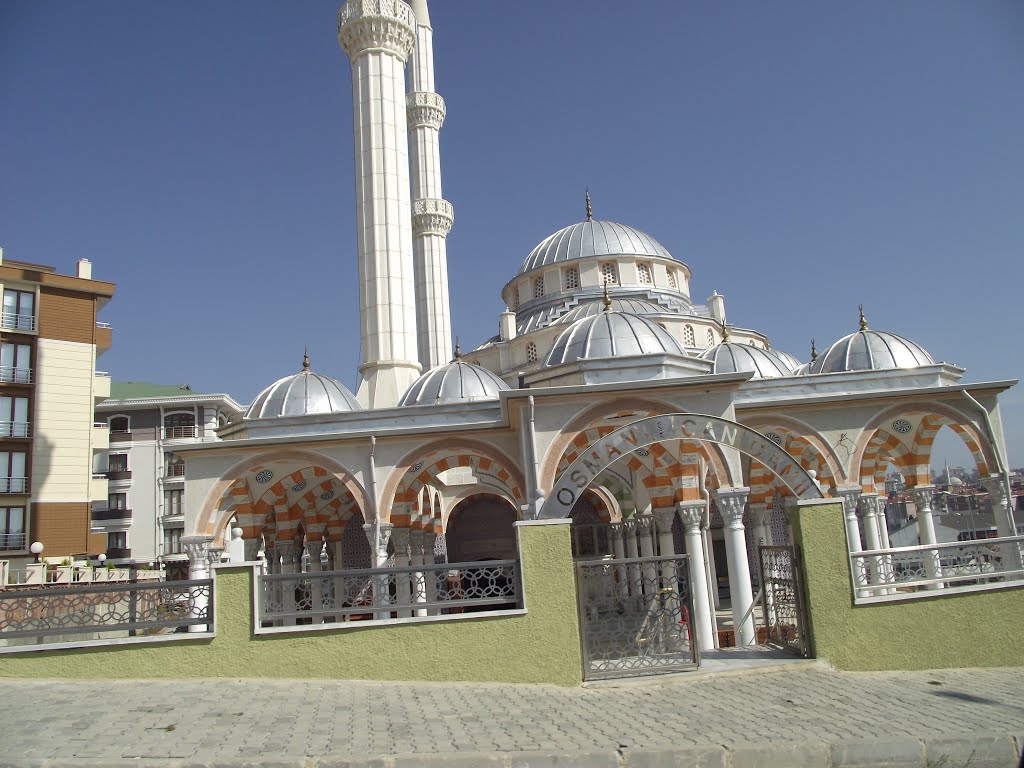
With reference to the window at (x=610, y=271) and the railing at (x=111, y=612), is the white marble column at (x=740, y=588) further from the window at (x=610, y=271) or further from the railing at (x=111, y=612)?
the window at (x=610, y=271)

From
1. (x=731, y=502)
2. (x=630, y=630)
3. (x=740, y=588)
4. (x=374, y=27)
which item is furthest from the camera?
(x=374, y=27)

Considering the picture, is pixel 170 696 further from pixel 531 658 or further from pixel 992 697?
pixel 992 697

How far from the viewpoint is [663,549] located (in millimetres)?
12484

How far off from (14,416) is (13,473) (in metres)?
1.53

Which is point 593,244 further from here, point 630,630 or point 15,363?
point 630,630

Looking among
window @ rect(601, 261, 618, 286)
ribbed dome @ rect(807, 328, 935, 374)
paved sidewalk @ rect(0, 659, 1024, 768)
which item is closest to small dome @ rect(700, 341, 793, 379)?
ribbed dome @ rect(807, 328, 935, 374)

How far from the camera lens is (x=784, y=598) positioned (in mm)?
8570

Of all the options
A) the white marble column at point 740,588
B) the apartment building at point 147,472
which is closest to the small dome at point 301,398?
the white marble column at point 740,588

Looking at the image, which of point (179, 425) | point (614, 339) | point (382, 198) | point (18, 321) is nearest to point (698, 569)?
point (614, 339)

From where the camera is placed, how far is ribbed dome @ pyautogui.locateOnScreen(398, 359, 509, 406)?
51.2ft

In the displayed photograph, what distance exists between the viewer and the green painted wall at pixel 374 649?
7.50m

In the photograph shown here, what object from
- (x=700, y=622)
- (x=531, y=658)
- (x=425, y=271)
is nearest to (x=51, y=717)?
(x=531, y=658)

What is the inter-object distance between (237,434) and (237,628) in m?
7.68

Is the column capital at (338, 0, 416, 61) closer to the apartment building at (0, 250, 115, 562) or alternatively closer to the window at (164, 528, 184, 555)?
the apartment building at (0, 250, 115, 562)
